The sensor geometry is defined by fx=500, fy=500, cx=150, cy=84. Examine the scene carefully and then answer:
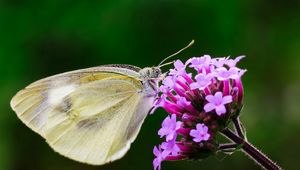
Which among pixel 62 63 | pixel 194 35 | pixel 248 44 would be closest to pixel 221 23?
pixel 194 35

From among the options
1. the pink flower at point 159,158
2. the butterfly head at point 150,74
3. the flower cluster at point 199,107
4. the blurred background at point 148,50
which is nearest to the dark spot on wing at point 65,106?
the butterfly head at point 150,74

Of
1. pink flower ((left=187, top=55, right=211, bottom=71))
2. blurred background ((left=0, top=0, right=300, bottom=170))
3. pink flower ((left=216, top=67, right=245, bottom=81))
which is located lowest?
blurred background ((left=0, top=0, right=300, bottom=170))

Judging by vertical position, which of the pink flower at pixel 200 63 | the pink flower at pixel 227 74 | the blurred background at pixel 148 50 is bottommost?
the blurred background at pixel 148 50

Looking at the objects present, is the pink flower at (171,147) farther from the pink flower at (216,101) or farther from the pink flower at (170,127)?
the pink flower at (216,101)

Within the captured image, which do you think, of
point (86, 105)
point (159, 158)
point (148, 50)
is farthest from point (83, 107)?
point (148, 50)

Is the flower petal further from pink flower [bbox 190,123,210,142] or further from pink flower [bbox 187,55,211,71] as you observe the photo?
pink flower [bbox 187,55,211,71]

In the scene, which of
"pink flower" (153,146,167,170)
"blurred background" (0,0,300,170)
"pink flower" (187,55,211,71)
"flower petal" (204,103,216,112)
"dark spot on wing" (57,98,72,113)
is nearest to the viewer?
"flower petal" (204,103,216,112)

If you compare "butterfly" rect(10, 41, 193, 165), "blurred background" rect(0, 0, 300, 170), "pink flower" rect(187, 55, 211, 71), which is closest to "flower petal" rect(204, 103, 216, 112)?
"pink flower" rect(187, 55, 211, 71)
